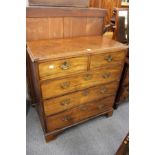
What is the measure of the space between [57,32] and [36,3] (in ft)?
0.96

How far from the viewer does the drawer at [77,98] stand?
3.96 ft

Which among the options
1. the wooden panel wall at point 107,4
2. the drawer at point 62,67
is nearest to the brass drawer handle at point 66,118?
the drawer at point 62,67

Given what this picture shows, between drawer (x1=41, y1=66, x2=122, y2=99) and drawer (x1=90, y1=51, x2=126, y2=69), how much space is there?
0.20 ft

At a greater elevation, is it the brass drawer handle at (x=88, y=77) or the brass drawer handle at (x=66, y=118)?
the brass drawer handle at (x=88, y=77)

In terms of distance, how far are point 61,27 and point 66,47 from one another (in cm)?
31

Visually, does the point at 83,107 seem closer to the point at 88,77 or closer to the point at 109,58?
the point at 88,77

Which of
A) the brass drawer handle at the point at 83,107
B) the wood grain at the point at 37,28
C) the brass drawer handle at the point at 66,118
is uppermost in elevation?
the wood grain at the point at 37,28

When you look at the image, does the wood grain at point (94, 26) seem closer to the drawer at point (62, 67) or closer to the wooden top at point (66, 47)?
the wooden top at point (66, 47)

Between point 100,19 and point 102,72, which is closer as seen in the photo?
point 102,72

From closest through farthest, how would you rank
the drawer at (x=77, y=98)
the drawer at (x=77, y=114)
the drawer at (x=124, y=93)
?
the drawer at (x=77, y=98) → the drawer at (x=77, y=114) → the drawer at (x=124, y=93)

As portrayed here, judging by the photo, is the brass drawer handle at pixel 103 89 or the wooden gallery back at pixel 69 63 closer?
the wooden gallery back at pixel 69 63
